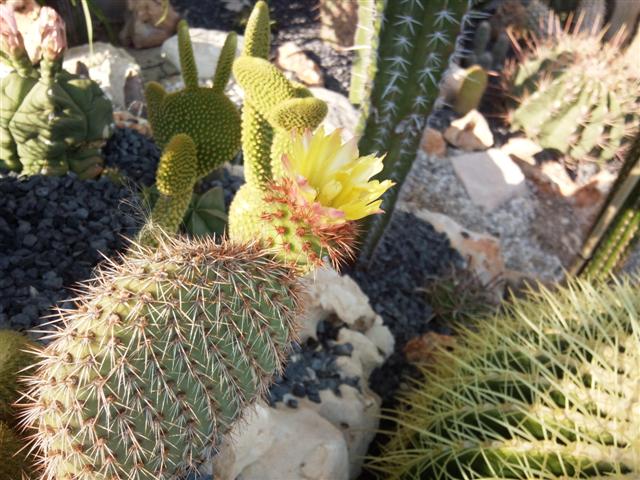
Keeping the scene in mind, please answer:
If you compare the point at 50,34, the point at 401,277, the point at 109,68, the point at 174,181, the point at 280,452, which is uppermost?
the point at 50,34

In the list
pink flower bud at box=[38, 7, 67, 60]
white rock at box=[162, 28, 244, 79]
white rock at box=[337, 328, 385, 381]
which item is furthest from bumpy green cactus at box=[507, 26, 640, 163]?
pink flower bud at box=[38, 7, 67, 60]

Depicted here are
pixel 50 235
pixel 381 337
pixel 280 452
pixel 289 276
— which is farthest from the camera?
pixel 381 337

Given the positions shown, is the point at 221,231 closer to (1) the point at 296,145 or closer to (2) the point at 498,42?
(1) the point at 296,145

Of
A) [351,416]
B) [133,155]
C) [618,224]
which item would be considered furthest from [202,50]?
[351,416]

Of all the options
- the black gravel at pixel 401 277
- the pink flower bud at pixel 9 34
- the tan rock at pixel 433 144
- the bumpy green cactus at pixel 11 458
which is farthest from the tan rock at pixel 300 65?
the bumpy green cactus at pixel 11 458

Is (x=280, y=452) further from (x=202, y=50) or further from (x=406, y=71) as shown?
(x=202, y=50)

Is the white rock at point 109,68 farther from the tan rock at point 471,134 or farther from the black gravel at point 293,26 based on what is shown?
the tan rock at point 471,134
